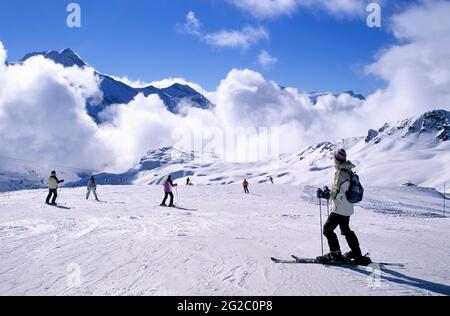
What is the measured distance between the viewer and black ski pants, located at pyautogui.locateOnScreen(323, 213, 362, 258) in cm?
818

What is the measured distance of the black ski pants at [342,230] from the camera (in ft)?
26.8

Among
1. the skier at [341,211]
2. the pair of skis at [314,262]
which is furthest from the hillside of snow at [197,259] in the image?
the skier at [341,211]

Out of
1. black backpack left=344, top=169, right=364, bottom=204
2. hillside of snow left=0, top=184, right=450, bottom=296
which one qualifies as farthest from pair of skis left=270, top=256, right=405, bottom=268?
black backpack left=344, top=169, right=364, bottom=204

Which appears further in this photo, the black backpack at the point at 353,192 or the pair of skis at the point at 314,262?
the pair of skis at the point at 314,262

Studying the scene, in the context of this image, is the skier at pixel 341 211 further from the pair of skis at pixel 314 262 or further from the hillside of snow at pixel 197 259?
the hillside of snow at pixel 197 259

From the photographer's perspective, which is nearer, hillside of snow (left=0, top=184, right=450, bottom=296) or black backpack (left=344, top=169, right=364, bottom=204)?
hillside of snow (left=0, top=184, right=450, bottom=296)

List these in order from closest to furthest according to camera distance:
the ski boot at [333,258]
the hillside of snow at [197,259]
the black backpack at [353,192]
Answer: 1. the hillside of snow at [197,259]
2. the black backpack at [353,192]
3. the ski boot at [333,258]

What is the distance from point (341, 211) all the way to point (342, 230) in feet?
1.29

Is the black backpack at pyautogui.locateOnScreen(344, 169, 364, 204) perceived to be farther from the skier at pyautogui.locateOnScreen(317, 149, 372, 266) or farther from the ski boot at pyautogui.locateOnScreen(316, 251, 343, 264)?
the ski boot at pyautogui.locateOnScreen(316, 251, 343, 264)

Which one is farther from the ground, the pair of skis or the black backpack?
the black backpack

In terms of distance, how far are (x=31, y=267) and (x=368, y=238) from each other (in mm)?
8932
